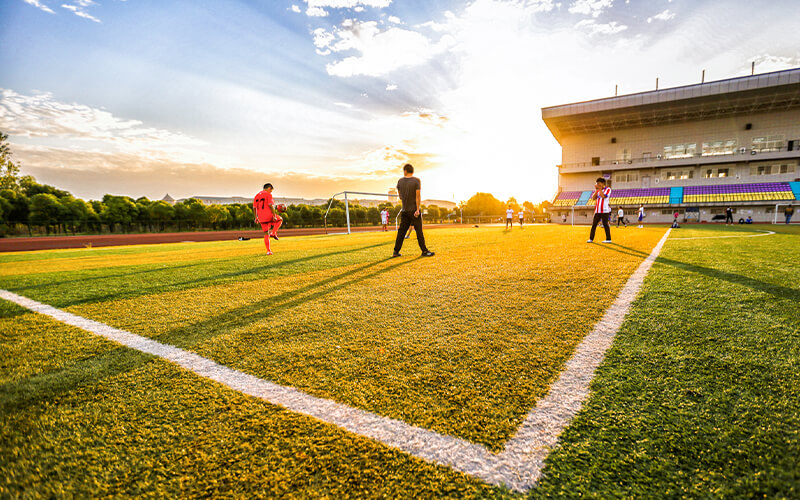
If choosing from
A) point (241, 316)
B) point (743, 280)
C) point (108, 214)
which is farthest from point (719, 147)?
point (108, 214)

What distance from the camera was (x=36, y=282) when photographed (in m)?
5.34

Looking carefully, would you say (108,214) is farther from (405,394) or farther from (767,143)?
(767,143)

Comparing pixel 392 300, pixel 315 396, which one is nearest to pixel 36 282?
pixel 392 300

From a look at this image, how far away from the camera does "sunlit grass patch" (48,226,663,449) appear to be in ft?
5.53

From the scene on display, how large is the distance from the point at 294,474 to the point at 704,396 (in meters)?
2.02

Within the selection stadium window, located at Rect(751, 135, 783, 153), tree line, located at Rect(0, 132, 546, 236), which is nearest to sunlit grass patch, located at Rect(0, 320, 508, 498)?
tree line, located at Rect(0, 132, 546, 236)

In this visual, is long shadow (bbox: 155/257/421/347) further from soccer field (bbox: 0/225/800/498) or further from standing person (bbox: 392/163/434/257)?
standing person (bbox: 392/163/434/257)

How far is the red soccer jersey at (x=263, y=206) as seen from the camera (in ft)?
27.8

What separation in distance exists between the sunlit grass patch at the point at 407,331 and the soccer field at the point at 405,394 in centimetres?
2

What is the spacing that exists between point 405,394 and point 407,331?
0.92 meters

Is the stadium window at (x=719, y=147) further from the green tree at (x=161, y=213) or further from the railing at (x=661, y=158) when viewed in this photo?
the green tree at (x=161, y=213)

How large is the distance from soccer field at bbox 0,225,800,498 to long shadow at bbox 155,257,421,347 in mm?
27

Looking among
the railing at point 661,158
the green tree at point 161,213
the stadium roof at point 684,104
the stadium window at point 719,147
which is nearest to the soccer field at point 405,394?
the green tree at point 161,213

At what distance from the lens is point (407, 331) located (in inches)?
104
